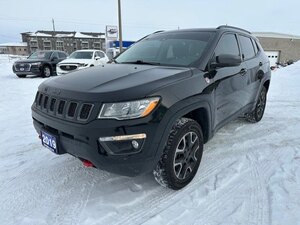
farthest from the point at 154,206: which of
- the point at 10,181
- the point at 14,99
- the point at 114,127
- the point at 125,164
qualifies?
the point at 14,99

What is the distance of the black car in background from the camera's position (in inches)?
494

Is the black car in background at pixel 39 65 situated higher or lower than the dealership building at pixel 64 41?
higher

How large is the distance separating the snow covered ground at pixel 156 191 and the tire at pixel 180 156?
155 mm

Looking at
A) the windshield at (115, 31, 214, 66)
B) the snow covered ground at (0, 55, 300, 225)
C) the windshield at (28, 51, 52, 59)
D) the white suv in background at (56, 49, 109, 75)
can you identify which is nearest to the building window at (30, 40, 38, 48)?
the windshield at (28, 51, 52, 59)

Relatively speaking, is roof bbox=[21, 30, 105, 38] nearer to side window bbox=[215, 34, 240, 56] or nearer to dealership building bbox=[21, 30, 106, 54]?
dealership building bbox=[21, 30, 106, 54]

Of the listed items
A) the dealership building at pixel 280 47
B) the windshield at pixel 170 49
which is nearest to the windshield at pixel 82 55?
the windshield at pixel 170 49

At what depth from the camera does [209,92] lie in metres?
2.83

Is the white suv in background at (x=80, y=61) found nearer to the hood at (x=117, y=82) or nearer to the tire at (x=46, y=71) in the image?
the tire at (x=46, y=71)

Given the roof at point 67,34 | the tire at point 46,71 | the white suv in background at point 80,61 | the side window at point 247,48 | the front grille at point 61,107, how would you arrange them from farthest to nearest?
the roof at point 67,34
the tire at point 46,71
the white suv in background at point 80,61
the side window at point 247,48
the front grille at point 61,107

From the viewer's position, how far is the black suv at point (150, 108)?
209cm

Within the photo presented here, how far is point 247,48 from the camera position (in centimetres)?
421

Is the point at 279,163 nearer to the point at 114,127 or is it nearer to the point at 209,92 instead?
the point at 209,92

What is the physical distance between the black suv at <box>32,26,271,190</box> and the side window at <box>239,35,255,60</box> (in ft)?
2.10

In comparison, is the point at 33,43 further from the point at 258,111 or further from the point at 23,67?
the point at 258,111
